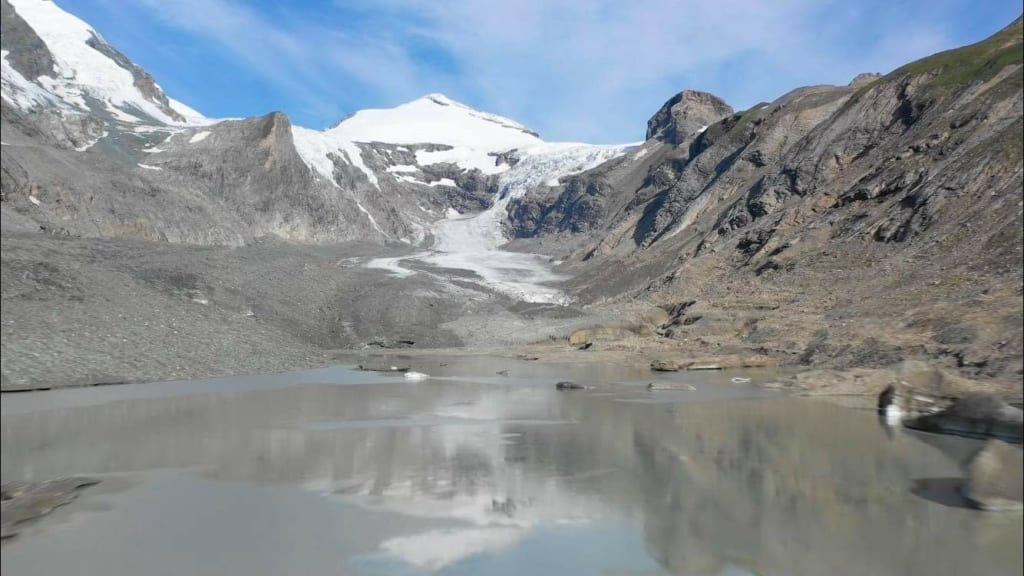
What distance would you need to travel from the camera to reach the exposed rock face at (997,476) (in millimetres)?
5160

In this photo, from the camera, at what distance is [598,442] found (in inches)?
465

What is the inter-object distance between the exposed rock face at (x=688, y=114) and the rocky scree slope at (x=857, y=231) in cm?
2715

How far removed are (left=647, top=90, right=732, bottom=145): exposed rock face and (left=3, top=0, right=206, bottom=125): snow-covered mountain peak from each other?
7626cm

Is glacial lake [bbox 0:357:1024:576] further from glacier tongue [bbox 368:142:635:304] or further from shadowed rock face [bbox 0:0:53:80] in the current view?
shadowed rock face [bbox 0:0:53:80]

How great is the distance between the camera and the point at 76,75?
326 ft

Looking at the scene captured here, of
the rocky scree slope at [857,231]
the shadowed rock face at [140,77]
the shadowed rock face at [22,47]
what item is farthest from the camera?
the shadowed rock face at [140,77]

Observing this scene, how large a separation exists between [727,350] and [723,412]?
533 inches

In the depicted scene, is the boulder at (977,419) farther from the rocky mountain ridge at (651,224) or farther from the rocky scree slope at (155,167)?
the rocky scree slope at (155,167)

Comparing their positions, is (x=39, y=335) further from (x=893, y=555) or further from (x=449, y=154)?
(x=449, y=154)

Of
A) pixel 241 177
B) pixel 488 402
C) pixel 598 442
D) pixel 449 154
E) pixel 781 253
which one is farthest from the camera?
pixel 449 154

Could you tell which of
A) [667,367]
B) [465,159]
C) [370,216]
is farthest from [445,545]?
[465,159]

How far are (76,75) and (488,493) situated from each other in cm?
11654

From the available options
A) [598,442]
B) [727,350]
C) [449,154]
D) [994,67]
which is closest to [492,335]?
[727,350]

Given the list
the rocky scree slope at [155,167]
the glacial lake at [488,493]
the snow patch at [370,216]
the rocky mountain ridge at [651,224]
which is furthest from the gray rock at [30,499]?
the snow patch at [370,216]
